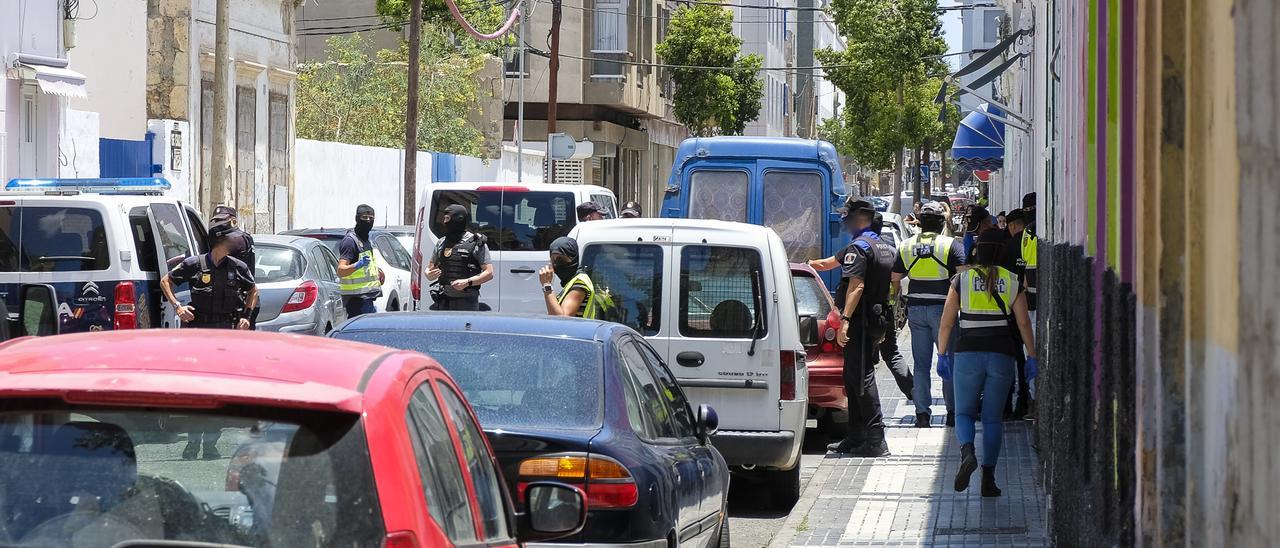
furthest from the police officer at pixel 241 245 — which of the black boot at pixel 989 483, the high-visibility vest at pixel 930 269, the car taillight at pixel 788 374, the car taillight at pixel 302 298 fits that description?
the black boot at pixel 989 483

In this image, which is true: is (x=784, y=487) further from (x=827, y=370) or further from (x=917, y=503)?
(x=827, y=370)

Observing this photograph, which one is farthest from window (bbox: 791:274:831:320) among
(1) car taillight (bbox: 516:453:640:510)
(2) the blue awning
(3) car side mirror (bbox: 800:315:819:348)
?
(2) the blue awning

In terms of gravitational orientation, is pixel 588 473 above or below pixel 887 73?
below

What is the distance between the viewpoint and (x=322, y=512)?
3.54m

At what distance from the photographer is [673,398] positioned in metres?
7.85

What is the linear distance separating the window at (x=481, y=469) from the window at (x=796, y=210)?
51.8 ft

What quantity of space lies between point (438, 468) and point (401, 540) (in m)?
0.45

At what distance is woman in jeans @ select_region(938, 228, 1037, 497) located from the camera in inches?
411

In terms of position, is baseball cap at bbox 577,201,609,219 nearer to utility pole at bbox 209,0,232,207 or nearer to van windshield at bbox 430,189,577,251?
van windshield at bbox 430,189,577,251

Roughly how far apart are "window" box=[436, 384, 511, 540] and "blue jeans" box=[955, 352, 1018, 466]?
6.14 metres

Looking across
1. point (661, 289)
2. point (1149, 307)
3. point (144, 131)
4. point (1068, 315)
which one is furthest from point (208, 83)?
point (1149, 307)

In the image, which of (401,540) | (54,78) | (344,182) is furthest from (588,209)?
(344,182)

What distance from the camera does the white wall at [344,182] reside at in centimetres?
3500

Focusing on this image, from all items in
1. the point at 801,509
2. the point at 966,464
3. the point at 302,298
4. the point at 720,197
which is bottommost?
the point at 801,509
